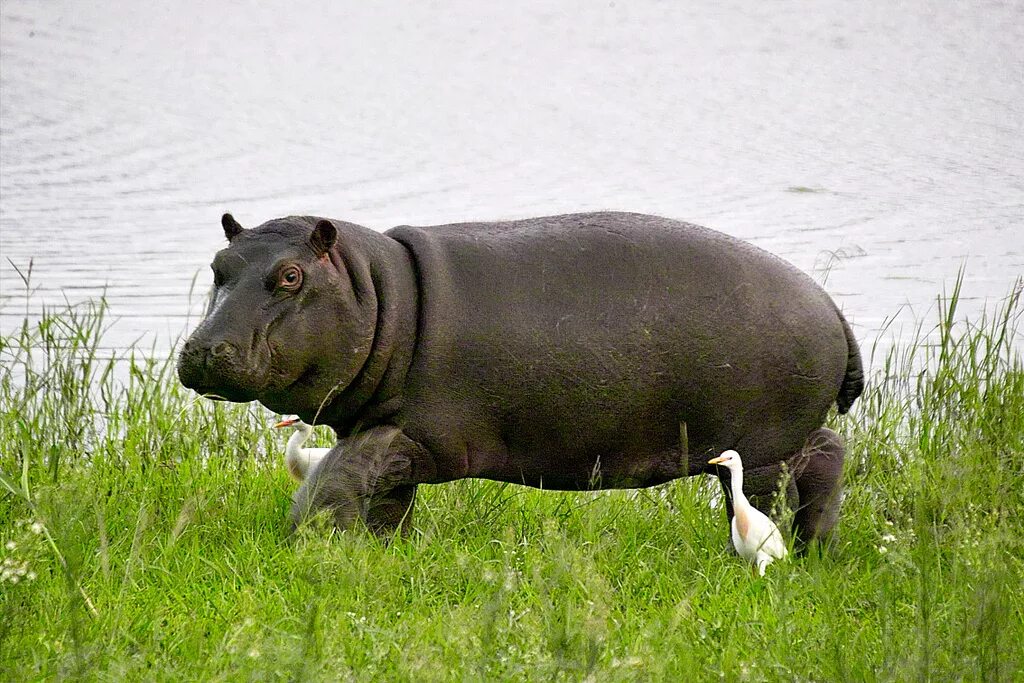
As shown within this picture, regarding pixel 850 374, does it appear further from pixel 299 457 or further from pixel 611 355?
pixel 299 457

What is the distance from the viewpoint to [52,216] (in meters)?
10.7

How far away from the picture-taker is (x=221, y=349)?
3.64 metres

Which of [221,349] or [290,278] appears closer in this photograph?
[221,349]

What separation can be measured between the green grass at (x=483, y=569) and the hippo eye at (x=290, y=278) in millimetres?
623

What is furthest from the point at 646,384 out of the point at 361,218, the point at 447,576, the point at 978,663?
the point at 361,218

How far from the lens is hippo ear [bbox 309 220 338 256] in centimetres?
377

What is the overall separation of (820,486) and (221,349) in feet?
5.58

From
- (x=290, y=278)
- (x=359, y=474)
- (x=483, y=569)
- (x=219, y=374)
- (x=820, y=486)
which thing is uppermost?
(x=290, y=278)

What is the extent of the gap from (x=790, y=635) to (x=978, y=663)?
444 mm

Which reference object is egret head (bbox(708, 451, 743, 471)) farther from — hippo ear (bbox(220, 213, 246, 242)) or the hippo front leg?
hippo ear (bbox(220, 213, 246, 242))

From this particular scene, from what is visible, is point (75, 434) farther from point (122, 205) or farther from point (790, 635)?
point (122, 205)

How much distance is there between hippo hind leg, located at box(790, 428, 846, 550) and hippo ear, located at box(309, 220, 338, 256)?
1.43 metres

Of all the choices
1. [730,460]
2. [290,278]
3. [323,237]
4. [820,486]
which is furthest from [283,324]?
[820,486]

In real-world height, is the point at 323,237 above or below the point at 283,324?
above
